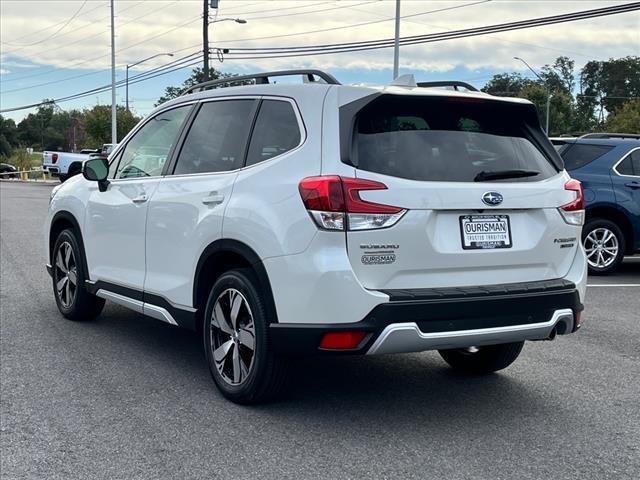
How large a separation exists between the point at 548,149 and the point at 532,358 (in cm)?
189

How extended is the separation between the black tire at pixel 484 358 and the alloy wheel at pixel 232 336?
1.68 m

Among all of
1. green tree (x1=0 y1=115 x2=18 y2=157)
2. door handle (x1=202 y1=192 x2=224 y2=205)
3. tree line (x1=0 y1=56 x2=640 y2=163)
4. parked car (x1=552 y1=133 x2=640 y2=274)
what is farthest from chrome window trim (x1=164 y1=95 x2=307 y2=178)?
green tree (x1=0 y1=115 x2=18 y2=157)

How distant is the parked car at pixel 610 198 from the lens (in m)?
10.4

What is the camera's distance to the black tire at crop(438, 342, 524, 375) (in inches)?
213

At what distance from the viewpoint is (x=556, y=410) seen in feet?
15.6

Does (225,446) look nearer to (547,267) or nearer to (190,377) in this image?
(190,377)

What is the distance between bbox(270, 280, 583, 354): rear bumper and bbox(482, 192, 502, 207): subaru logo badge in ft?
1.54

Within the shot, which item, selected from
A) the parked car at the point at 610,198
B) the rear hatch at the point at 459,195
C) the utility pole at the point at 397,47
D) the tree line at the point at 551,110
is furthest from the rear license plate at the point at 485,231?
the tree line at the point at 551,110

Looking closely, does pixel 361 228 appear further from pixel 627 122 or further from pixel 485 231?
pixel 627 122

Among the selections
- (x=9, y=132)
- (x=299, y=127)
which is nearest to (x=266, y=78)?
(x=299, y=127)

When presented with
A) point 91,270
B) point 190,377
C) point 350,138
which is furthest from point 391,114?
point 91,270

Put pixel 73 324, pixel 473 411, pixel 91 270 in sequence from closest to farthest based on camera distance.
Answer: pixel 473 411 → pixel 91 270 → pixel 73 324

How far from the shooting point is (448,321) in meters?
4.19

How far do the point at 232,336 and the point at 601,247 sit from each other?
23.9 ft
